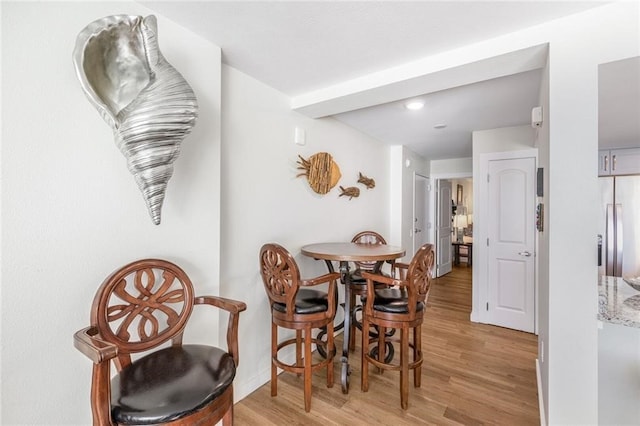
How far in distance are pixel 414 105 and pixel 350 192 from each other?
1121mm

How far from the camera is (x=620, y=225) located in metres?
2.36

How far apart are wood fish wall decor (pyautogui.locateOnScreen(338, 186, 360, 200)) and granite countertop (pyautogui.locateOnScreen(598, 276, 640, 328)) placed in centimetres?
217

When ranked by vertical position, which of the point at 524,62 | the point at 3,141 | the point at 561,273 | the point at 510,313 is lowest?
the point at 510,313

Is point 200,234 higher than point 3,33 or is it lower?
lower

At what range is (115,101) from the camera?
1258mm

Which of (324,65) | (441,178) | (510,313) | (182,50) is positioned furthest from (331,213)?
(441,178)

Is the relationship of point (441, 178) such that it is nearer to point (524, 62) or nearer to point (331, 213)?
point (331, 213)

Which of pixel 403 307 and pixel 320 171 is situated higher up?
pixel 320 171

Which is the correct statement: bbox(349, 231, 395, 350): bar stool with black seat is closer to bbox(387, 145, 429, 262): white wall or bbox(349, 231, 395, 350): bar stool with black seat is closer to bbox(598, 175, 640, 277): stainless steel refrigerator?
bbox(387, 145, 429, 262): white wall

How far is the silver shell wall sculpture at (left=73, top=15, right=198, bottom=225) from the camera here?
1.18 metres

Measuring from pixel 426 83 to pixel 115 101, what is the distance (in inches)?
71.4

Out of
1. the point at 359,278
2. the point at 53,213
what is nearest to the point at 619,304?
the point at 359,278

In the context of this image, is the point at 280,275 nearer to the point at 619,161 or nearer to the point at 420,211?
the point at 619,161

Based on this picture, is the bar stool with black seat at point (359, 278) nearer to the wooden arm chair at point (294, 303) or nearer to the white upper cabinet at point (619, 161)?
the wooden arm chair at point (294, 303)
